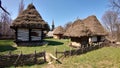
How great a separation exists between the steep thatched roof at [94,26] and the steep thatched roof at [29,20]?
10991 mm

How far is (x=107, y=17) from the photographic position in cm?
5500

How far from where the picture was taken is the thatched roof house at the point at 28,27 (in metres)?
21.6

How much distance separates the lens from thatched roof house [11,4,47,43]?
70.8 feet

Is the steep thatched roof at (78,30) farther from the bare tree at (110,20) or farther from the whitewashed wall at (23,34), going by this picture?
the bare tree at (110,20)

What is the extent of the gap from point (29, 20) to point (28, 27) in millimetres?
1202

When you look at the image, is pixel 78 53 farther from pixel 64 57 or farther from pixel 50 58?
pixel 50 58

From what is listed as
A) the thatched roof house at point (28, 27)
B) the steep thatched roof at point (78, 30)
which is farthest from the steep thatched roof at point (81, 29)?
the thatched roof house at point (28, 27)

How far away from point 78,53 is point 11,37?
70.4 ft

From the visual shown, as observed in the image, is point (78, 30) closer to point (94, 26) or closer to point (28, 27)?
point (28, 27)

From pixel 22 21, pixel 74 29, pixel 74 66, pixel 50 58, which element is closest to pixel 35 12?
pixel 22 21

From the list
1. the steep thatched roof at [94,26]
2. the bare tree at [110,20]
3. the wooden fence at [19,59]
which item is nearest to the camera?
the wooden fence at [19,59]

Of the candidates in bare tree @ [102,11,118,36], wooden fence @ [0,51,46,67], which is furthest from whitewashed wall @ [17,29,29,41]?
bare tree @ [102,11,118,36]

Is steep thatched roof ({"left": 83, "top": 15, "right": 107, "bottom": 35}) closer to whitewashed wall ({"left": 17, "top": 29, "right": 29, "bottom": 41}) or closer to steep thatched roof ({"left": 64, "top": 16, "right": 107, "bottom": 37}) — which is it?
steep thatched roof ({"left": 64, "top": 16, "right": 107, "bottom": 37})

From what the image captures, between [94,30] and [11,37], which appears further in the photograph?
[11,37]
